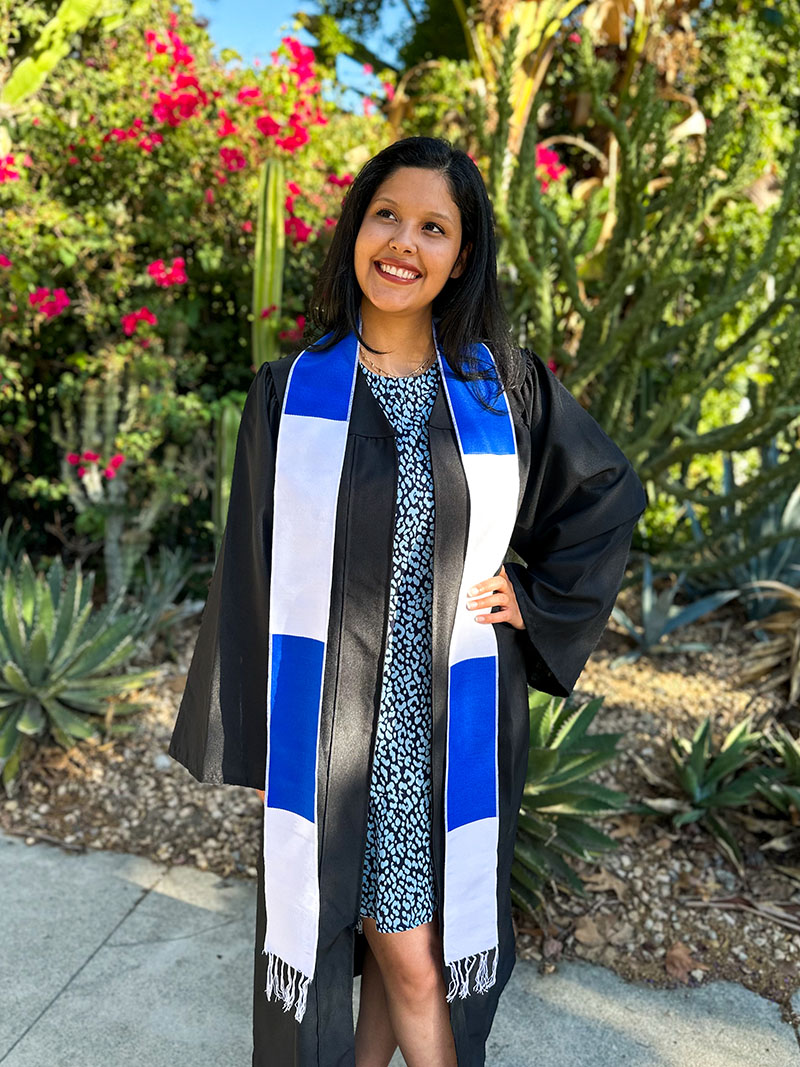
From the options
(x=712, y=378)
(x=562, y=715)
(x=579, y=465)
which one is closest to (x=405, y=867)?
(x=579, y=465)

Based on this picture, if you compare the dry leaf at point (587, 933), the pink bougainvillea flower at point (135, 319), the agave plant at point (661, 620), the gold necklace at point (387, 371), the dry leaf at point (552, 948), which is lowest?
the dry leaf at point (552, 948)

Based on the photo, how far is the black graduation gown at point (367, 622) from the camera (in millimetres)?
1800

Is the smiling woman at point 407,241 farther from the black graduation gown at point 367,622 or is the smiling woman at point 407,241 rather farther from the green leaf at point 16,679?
the green leaf at point 16,679

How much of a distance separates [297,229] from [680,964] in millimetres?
3831

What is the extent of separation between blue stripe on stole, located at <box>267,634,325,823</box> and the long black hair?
62 cm

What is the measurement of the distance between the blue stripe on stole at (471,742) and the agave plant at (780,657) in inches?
93.8

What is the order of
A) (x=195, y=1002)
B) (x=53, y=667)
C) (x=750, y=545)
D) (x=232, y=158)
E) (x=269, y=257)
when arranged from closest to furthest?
1. (x=195, y=1002)
2. (x=53, y=667)
3. (x=269, y=257)
4. (x=750, y=545)
5. (x=232, y=158)

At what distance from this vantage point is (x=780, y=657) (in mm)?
4117

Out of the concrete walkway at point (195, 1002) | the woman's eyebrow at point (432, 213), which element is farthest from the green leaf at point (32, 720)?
the woman's eyebrow at point (432, 213)

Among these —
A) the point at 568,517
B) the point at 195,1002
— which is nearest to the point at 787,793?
the point at 568,517

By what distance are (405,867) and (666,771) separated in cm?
205

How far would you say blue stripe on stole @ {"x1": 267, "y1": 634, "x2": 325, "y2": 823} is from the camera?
5.93 feet

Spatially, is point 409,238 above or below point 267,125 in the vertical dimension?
below

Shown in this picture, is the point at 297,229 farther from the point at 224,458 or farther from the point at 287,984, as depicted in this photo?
the point at 287,984
